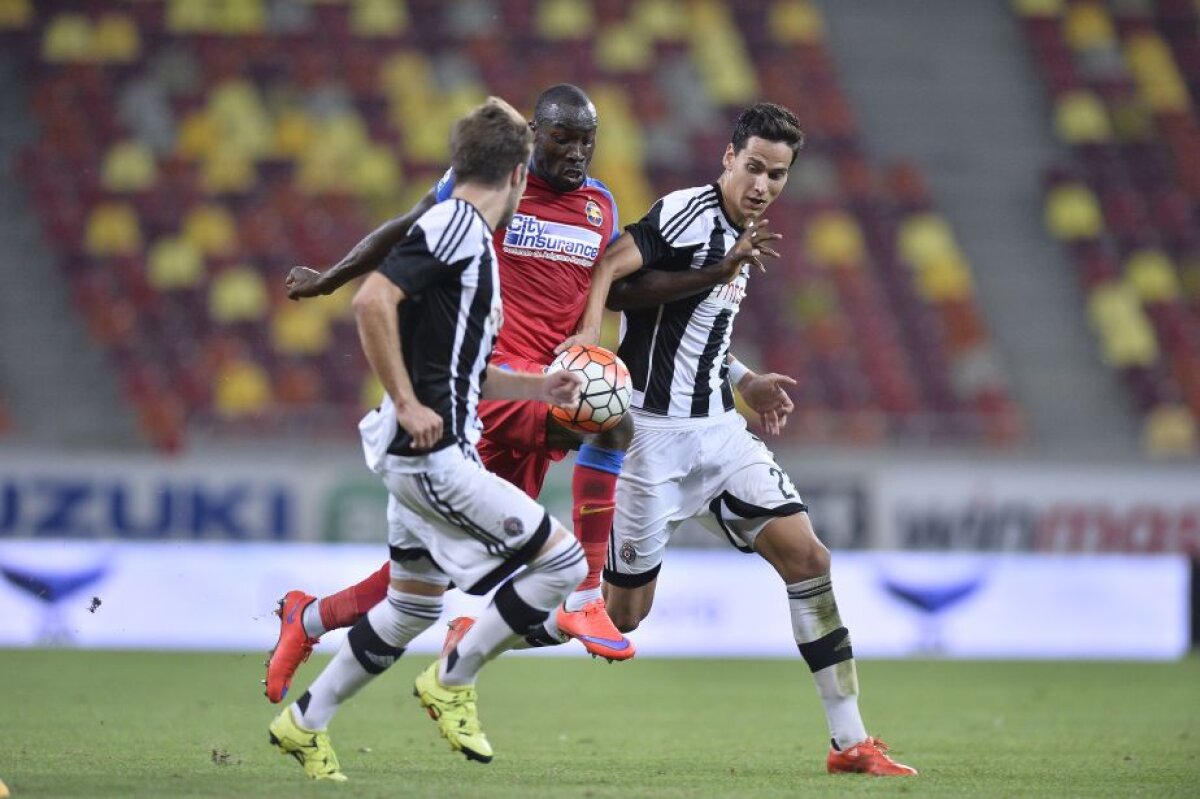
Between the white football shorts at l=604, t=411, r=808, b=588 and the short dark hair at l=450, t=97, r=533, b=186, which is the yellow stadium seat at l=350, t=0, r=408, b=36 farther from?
the short dark hair at l=450, t=97, r=533, b=186

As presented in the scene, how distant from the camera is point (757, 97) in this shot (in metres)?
21.9

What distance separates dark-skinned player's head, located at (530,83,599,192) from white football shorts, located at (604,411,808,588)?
1.08m

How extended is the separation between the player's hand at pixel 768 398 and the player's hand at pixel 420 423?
6.69 feet

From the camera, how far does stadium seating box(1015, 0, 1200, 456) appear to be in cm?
2059

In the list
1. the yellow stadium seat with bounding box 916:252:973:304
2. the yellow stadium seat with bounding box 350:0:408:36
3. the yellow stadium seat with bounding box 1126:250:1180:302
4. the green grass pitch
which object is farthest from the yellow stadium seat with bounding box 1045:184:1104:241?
the green grass pitch

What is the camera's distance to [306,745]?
5953mm

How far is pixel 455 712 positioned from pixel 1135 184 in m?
18.4

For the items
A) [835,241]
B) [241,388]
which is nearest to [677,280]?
[241,388]

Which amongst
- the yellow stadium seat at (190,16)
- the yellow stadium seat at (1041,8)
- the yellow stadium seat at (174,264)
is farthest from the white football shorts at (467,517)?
the yellow stadium seat at (1041,8)

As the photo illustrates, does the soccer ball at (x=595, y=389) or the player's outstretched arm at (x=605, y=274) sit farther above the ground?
the player's outstretched arm at (x=605, y=274)

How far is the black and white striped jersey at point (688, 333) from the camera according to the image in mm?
7098

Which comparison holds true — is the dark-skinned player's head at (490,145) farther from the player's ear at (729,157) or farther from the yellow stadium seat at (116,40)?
the yellow stadium seat at (116,40)

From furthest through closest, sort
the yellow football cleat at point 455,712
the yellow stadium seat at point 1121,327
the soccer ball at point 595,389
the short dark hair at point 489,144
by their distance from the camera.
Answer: the yellow stadium seat at point 1121,327 < the soccer ball at point 595,389 < the yellow football cleat at point 455,712 < the short dark hair at point 489,144

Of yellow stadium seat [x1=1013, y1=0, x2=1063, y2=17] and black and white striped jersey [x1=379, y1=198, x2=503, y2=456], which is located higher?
yellow stadium seat [x1=1013, y1=0, x2=1063, y2=17]
